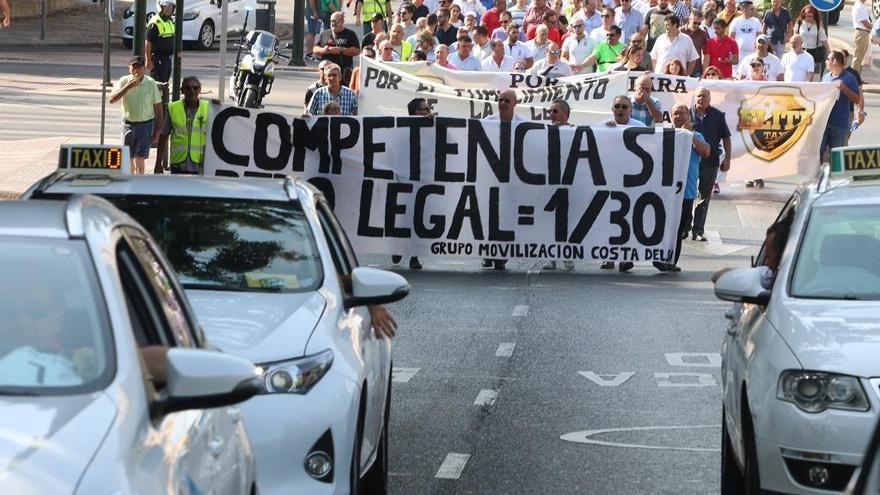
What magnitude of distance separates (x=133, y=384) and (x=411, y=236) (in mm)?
13899

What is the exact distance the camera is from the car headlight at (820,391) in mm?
7488

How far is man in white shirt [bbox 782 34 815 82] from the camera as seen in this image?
27578 millimetres

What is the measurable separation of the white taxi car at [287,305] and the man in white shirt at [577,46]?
2135 cm

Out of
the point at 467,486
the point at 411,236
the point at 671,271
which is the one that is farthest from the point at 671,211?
the point at 467,486

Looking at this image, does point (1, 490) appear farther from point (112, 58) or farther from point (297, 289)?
point (112, 58)


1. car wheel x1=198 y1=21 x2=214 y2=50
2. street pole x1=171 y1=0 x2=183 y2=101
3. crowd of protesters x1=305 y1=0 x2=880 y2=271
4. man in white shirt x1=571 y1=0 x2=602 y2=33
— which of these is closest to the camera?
crowd of protesters x1=305 y1=0 x2=880 y2=271

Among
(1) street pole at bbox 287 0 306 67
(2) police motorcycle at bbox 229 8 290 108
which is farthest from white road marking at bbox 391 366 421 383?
(1) street pole at bbox 287 0 306 67

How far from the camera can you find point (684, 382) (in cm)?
1271

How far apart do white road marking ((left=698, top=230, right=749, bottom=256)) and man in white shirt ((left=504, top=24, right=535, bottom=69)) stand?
8869mm

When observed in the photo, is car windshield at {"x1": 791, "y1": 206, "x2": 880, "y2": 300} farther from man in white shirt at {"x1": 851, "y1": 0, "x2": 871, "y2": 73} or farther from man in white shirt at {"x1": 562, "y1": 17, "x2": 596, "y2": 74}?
man in white shirt at {"x1": 851, "y1": 0, "x2": 871, "y2": 73}

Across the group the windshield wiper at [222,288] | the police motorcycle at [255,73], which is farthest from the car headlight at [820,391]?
the police motorcycle at [255,73]

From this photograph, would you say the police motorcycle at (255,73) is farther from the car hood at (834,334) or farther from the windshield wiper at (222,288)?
the car hood at (834,334)

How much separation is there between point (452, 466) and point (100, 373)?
528cm

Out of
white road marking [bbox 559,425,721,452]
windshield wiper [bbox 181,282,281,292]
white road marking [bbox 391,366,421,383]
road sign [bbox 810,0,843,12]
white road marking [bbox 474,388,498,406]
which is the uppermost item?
road sign [bbox 810,0,843,12]
